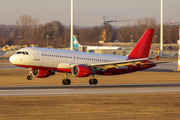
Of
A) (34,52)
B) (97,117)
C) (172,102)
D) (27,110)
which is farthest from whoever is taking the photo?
(34,52)

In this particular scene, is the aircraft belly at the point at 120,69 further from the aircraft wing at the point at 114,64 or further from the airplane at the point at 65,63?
the aircraft wing at the point at 114,64

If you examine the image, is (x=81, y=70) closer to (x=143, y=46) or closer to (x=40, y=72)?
(x=40, y=72)

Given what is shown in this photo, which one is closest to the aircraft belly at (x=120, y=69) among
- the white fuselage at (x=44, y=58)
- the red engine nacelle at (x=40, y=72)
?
the white fuselage at (x=44, y=58)

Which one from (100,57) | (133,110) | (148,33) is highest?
(148,33)

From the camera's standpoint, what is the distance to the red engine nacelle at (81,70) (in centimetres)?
3697

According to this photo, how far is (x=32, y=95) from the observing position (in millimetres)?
27953

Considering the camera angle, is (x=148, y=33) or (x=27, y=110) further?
(x=148, y=33)

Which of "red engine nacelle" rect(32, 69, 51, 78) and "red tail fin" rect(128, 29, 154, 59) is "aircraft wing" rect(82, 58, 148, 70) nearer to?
"red tail fin" rect(128, 29, 154, 59)

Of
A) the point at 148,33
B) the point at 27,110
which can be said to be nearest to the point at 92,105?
the point at 27,110

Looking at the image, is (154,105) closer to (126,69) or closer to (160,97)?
(160,97)

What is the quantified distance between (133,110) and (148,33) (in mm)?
25593

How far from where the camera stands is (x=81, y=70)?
37.0 m

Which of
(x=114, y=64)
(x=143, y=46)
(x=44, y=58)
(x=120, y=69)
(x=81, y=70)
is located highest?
(x=143, y=46)

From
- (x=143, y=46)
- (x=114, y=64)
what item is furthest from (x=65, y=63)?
(x=143, y=46)
